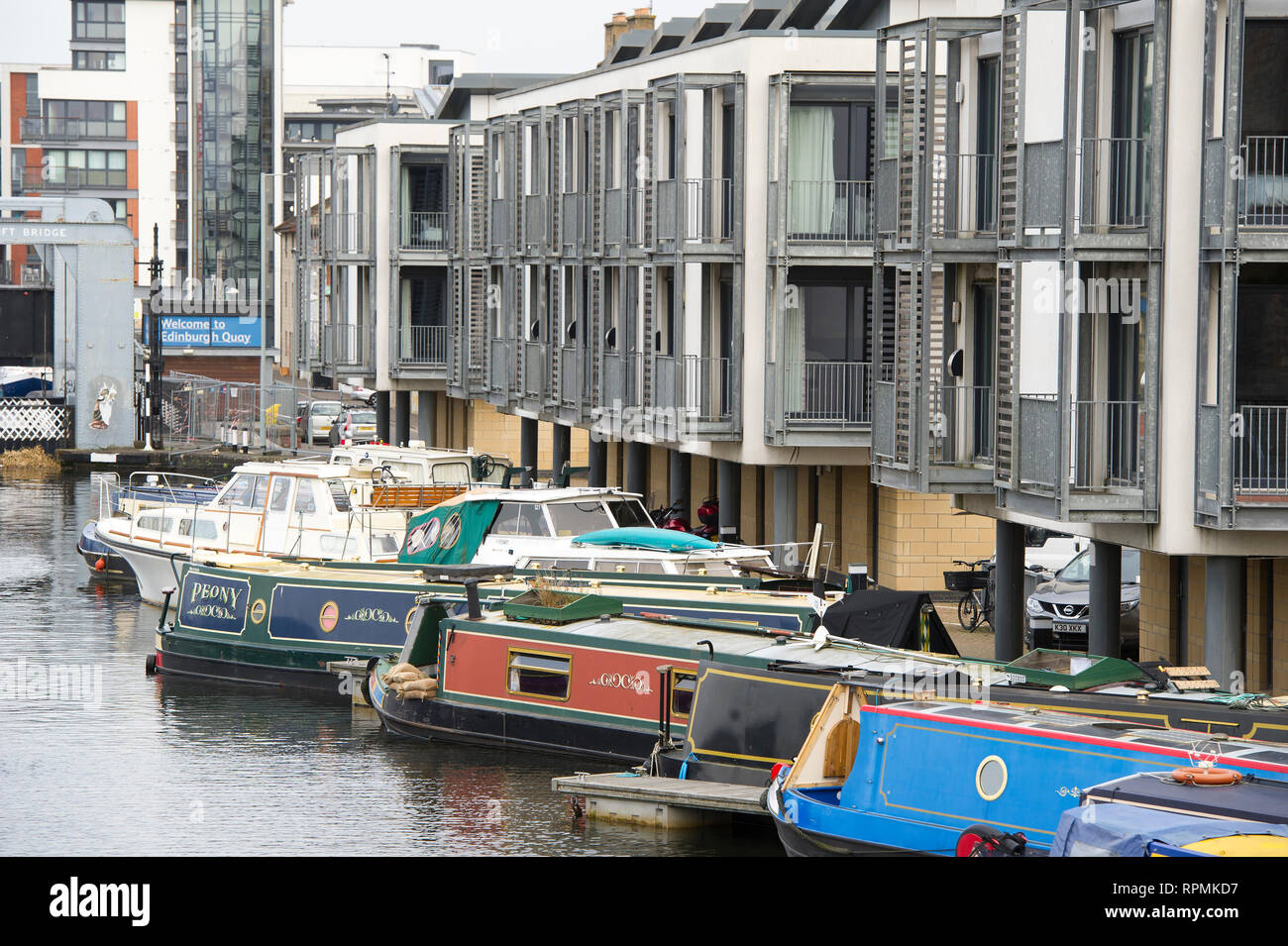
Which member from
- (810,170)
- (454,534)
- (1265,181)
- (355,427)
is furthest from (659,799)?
(355,427)

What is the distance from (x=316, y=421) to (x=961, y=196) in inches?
1884

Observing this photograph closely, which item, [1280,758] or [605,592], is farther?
[605,592]

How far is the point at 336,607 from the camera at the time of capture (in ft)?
96.0

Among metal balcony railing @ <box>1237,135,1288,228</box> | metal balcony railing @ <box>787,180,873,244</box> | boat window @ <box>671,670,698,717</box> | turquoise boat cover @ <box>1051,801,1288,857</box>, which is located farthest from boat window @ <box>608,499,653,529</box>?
turquoise boat cover @ <box>1051,801,1288,857</box>

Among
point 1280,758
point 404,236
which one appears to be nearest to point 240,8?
point 404,236

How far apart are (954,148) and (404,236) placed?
98.3 feet

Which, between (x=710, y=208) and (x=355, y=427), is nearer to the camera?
(x=710, y=208)

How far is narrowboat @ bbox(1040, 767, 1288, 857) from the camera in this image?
13.1 metres

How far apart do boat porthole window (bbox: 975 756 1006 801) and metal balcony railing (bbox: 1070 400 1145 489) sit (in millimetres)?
5248

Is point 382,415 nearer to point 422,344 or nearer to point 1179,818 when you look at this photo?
point 422,344

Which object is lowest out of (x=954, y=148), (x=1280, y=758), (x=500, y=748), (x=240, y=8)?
(x=500, y=748)
